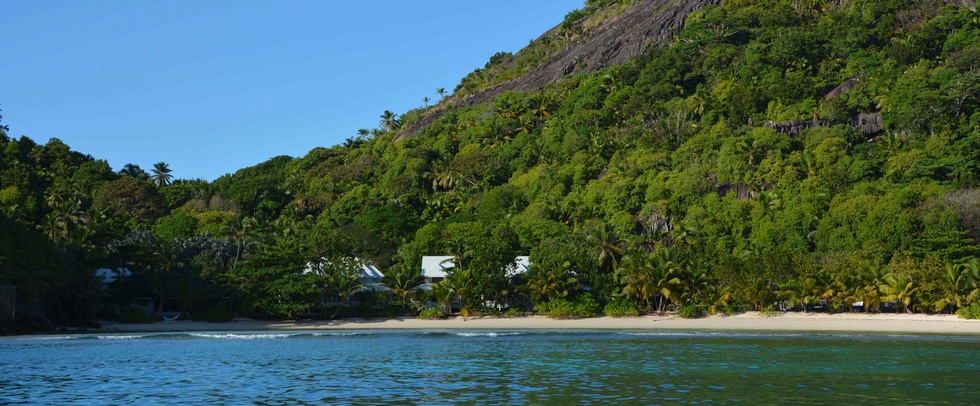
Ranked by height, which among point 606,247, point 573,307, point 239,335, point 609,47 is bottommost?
point 239,335

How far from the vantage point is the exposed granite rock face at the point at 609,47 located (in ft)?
503

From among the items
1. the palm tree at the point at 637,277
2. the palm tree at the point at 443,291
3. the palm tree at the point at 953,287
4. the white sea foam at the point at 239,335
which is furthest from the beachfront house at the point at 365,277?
the palm tree at the point at 953,287

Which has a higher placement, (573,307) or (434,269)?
(434,269)

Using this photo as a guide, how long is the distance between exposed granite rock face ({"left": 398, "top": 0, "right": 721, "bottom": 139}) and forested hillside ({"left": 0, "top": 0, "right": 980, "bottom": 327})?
2906 millimetres

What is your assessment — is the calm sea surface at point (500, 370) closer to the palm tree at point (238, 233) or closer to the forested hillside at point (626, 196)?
the forested hillside at point (626, 196)

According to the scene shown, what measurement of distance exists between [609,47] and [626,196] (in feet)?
224

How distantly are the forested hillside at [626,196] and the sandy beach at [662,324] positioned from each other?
4.24 feet

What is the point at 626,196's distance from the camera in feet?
307

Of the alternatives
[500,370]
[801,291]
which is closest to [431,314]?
[801,291]

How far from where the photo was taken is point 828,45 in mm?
127750

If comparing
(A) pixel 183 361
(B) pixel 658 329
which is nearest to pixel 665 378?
(A) pixel 183 361

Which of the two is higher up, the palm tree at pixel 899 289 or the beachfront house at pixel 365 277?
the beachfront house at pixel 365 277

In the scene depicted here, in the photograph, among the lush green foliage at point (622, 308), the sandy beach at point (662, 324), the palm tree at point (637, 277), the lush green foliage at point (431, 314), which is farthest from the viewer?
the lush green foliage at point (431, 314)

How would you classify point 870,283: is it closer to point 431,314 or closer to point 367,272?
point 431,314
